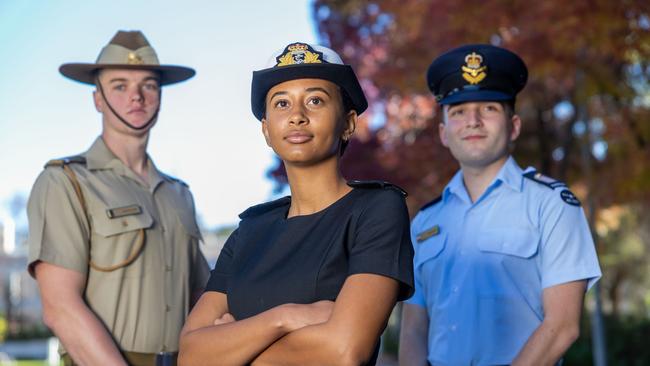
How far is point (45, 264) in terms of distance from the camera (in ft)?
13.5

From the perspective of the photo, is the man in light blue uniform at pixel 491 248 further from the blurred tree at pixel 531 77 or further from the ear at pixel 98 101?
the blurred tree at pixel 531 77

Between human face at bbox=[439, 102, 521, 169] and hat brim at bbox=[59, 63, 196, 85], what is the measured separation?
1.38 meters

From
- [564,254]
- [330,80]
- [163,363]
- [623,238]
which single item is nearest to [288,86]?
[330,80]

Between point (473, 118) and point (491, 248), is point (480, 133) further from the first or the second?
point (491, 248)

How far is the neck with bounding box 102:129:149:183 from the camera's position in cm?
454

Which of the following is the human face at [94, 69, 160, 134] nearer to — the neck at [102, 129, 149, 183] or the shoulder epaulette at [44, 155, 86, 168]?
the neck at [102, 129, 149, 183]

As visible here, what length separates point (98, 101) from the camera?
15.1 feet

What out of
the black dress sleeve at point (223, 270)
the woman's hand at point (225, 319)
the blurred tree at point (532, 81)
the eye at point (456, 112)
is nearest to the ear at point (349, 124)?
the black dress sleeve at point (223, 270)

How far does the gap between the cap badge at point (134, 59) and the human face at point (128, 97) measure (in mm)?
43

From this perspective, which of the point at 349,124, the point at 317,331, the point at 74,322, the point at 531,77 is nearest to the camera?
the point at 317,331

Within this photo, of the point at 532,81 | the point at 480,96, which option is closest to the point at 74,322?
the point at 480,96

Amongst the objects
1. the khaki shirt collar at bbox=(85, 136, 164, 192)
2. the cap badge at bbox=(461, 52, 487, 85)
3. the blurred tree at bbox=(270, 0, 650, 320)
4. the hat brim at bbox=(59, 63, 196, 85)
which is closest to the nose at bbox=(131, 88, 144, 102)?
the hat brim at bbox=(59, 63, 196, 85)

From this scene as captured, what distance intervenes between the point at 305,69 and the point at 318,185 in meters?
0.36

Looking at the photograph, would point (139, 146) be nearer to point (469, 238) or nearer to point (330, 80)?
point (469, 238)
